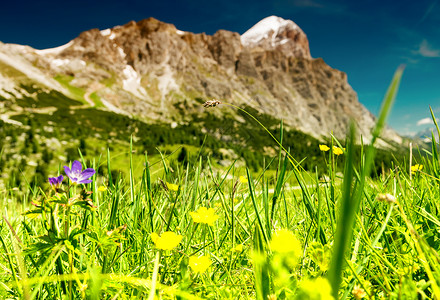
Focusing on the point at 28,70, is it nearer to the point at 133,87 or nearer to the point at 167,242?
the point at 133,87

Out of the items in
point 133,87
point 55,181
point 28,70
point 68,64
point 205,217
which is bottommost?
point 205,217

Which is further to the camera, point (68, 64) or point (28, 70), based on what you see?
point (68, 64)

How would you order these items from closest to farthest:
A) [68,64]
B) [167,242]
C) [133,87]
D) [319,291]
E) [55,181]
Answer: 1. [319,291]
2. [167,242]
3. [55,181]
4. [68,64]
5. [133,87]

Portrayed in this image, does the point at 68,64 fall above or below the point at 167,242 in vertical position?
above

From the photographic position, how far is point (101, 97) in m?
166

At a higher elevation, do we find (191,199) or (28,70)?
(28,70)

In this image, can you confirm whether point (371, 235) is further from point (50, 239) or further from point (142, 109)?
point (142, 109)

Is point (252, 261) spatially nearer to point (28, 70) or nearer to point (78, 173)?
point (78, 173)

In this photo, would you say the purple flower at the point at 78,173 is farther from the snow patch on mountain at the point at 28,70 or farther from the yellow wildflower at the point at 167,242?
the snow patch on mountain at the point at 28,70

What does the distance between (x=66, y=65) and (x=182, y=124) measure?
96.6 m

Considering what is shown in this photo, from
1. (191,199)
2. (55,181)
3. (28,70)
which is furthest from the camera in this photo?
(28,70)

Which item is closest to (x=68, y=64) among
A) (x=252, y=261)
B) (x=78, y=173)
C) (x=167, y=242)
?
(x=78, y=173)

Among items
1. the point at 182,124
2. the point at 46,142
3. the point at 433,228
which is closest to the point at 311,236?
the point at 433,228

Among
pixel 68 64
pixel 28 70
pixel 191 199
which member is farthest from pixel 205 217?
pixel 68 64
